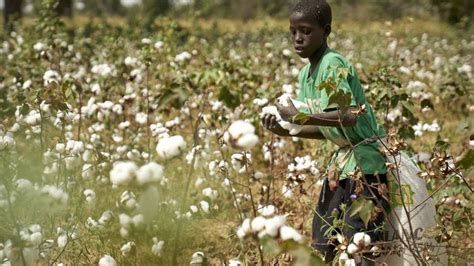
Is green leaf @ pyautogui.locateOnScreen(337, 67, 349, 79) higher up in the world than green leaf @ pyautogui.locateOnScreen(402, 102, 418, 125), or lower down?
higher up

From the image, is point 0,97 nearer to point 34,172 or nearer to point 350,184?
point 34,172

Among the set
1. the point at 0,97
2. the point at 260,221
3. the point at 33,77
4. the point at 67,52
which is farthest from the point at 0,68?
the point at 260,221

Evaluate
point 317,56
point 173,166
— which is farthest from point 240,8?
point 317,56

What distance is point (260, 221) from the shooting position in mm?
1539

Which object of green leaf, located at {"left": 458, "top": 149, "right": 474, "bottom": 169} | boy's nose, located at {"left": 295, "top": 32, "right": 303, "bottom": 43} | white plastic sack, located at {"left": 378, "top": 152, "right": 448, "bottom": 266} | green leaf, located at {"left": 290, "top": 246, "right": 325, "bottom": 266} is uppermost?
green leaf, located at {"left": 290, "top": 246, "right": 325, "bottom": 266}

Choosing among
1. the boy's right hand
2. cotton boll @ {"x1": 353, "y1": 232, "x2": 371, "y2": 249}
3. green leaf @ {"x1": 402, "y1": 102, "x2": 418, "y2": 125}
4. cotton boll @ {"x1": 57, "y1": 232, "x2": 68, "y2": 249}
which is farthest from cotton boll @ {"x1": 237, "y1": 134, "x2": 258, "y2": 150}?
green leaf @ {"x1": 402, "y1": 102, "x2": 418, "y2": 125}

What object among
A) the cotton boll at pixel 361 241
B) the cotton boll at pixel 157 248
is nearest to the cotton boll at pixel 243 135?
the cotton boll at pixel 157 248

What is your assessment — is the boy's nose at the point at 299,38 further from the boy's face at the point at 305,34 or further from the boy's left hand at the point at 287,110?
the boy's left hand at the point at 287,110

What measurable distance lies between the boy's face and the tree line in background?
18cm

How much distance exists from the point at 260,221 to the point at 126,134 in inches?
143

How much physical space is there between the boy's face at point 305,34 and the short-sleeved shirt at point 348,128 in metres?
0.05

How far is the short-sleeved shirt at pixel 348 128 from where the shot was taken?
249 cm

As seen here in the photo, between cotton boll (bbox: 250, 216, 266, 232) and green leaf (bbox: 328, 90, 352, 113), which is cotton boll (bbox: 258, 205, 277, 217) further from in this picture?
green leaf (bbox: 328, 90, 352, 113)

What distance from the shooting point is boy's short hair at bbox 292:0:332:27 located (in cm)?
254
